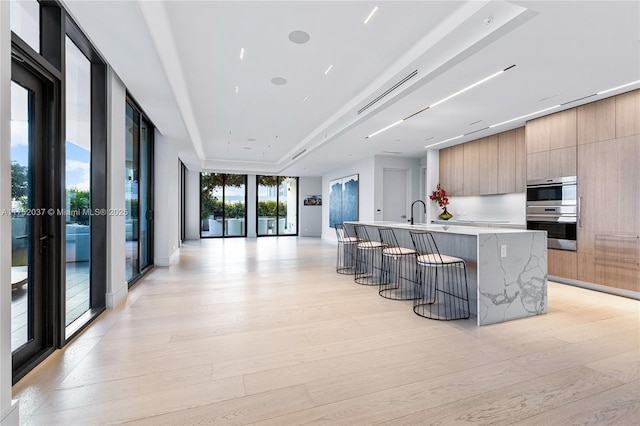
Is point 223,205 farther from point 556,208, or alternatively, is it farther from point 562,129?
point 562,129

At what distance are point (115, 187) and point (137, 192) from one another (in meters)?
1.49

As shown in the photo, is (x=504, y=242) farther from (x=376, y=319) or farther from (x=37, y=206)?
(x=37, y=206)

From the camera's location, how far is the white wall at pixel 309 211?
13602 millimetres

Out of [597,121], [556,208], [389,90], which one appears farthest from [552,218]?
[389,90]

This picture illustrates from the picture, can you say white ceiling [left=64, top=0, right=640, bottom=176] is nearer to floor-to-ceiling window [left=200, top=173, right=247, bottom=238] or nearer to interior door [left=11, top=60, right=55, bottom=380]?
interior door [left=11, top=60, right=55, bottom=380]

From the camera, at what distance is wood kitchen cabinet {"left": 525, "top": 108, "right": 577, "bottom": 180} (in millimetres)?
4793

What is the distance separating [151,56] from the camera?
10.2 feet

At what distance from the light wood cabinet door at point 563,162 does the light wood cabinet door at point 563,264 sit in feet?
4.22

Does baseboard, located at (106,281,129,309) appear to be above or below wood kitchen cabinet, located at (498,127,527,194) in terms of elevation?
below

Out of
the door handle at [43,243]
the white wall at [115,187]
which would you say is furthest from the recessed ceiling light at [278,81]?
the door handle at [43,243]

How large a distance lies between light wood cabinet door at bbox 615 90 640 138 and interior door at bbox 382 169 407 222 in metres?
5.30

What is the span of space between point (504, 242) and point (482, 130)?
148 inches

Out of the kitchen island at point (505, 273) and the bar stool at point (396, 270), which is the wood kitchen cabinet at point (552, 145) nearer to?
the kitchen island at point (505, 273)

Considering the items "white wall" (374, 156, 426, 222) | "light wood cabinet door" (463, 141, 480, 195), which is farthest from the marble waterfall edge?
"white wall" (374, 156, 426, 222)
